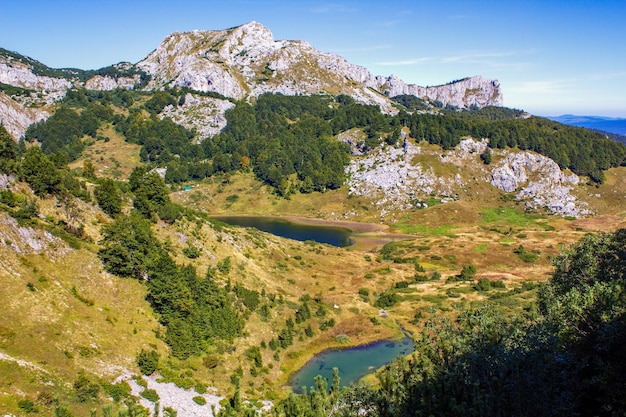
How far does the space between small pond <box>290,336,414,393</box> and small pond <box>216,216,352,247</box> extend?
81.6 metres

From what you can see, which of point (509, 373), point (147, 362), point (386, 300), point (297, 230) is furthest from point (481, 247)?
point (509, 373)

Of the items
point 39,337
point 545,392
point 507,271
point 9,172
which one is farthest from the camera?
point 507,271

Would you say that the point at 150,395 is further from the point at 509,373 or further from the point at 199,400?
the point at 509,373

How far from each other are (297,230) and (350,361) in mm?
110240

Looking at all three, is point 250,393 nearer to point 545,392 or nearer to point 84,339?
point 84,339

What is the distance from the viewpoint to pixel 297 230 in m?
171

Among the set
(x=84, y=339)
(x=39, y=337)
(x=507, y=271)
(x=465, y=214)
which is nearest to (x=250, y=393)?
(x=84, y=339)

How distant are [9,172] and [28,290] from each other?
75.1 feet

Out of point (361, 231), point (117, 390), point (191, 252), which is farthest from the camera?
point (361, 231)

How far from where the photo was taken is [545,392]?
21.4 m

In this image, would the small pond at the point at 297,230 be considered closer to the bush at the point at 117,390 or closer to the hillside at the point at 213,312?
the hillside at the point at 213,312

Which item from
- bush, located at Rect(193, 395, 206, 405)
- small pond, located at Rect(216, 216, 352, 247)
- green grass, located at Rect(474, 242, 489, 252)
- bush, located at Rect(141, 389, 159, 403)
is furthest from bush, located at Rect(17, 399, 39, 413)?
small pond, located at Rect(216, 216, 352, 247)

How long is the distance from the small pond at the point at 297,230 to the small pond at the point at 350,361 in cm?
8157

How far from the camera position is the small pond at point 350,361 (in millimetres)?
56881
